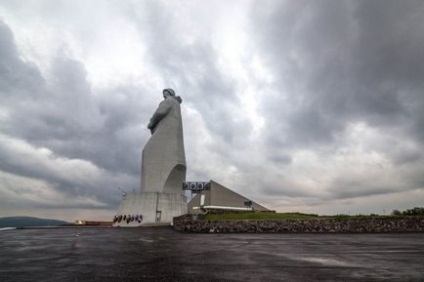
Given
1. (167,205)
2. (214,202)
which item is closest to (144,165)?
(167,205)

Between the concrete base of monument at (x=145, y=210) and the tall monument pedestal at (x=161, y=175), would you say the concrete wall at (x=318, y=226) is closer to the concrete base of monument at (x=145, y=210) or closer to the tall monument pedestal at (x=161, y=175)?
the concrete base of monument at (x=145, y=210)

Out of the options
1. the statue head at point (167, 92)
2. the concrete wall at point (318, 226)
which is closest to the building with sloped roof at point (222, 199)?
the statue head at point (167, 92)

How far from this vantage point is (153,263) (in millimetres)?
8375

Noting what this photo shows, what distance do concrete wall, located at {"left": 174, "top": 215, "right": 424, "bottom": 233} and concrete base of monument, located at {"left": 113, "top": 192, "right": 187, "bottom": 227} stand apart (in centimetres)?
2135

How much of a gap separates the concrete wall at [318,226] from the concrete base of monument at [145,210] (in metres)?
21.4

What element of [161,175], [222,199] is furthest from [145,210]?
[222,199]

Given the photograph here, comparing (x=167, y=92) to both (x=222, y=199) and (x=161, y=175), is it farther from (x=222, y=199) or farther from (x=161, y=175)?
(x=222, y=199)

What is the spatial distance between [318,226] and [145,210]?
94.0 ft

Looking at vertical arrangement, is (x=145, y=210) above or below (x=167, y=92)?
below

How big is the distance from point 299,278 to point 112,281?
348 centimetres

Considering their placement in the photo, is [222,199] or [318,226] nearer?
[318,226]

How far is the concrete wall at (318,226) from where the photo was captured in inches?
1011

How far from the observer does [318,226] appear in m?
26.2

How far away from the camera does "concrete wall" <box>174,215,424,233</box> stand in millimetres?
25672
